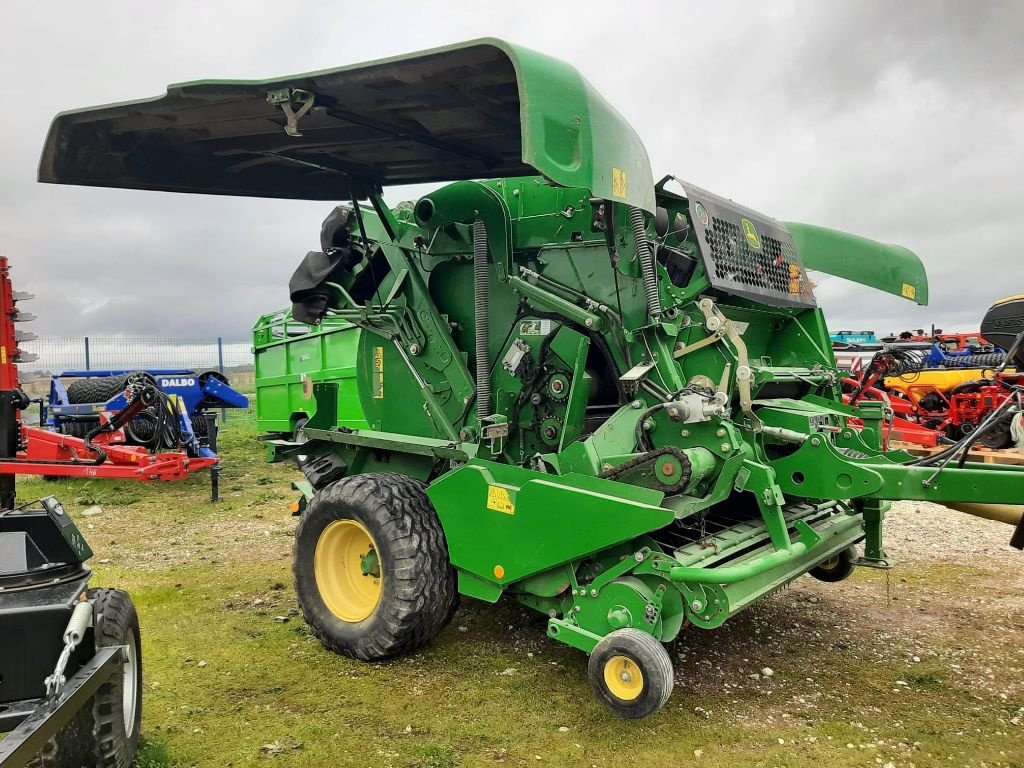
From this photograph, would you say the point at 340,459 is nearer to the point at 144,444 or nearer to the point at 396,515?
the point at 396,515

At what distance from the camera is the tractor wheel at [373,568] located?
4.16m

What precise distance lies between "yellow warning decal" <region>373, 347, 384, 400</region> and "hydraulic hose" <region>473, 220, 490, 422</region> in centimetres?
93

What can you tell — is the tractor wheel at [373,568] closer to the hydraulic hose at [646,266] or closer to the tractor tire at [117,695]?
the tractor tire at [117,695]

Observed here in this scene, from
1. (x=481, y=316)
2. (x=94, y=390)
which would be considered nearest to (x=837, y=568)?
(x=481, y=316)

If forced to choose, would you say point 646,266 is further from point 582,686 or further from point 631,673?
point 582,686

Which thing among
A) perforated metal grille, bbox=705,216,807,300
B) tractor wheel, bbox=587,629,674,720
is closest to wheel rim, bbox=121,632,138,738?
tractor wheel, bbox=587,629,674,720

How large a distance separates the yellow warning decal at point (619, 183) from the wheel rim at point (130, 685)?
2.87 metres

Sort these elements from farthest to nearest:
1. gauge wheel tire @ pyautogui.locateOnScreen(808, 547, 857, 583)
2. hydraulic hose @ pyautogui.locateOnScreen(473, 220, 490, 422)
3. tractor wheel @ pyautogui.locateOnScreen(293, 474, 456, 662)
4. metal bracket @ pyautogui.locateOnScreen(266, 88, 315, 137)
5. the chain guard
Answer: gauge wheel tire @ pyautogui.locateOnScreen(808, 547, 857, 583), hydraulic hose @ pyautogui.locateOnScreen(473, 220, 490, 422), tractor wheel @ pyautogui.locateOnScreen(293, 474, 456, 662), metal bracket @ pyautogui.locateOnScreen(266, 88, 315, 137), the chain guard

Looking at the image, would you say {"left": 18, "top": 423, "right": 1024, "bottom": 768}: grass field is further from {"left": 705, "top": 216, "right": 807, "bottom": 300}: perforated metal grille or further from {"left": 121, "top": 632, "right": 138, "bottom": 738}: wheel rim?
{"left": 705, "top": 216, "right": 807, "bottom": 300}: perforated metal grille

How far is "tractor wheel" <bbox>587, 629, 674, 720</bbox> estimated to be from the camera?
3.21 metres

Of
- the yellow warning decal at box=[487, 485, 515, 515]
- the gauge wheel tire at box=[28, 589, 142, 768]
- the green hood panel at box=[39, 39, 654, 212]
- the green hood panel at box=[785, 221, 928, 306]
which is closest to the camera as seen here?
the gauge wheel tire at box=[28, 589, 142, 768]

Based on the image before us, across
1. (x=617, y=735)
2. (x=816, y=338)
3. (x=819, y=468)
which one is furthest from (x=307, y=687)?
(x=816, y=338)

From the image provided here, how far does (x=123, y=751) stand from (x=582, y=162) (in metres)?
3.04

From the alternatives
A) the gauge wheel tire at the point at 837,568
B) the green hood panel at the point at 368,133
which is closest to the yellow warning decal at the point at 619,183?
the green hood panel at the point at 368,133
